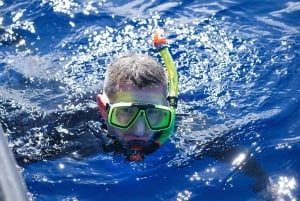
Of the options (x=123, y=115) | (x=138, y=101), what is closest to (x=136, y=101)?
(x=138, y=101)

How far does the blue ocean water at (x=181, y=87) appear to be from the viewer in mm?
3926

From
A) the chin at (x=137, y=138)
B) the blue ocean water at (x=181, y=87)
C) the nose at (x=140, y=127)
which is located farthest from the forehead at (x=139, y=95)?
the blue ocean water at (x=181, y=87)

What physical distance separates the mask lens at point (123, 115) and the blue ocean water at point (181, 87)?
2.04 ft

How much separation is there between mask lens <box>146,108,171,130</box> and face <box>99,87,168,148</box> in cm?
6

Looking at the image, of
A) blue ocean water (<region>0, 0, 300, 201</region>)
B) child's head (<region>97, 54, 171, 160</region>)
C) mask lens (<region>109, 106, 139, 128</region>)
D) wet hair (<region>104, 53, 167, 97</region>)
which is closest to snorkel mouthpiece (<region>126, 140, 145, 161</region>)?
child's head (<region>97, 54, 171, 160</region>)

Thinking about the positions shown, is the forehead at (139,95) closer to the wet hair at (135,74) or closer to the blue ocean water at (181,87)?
the wet hair at (135,74)

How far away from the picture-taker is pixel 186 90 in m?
5.15

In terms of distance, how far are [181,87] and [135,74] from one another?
1622 mm

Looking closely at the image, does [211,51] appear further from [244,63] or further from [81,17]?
[81,17]

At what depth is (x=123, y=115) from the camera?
3609mm

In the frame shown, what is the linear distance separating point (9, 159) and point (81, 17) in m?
5.37

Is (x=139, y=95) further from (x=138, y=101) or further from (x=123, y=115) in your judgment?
(x=123, y=115)

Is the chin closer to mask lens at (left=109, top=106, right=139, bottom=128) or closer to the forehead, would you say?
mask lens at (left=109, top=106, right=139, bottom=128)

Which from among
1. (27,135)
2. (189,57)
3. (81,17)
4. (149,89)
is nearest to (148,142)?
(149,89)
